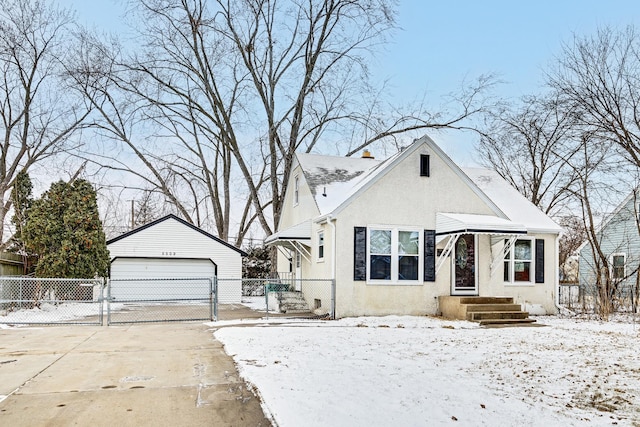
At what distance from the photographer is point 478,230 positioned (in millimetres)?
14039

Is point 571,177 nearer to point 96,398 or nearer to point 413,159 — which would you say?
point 413,159

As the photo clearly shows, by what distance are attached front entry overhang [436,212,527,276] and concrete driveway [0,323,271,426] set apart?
7178 mm

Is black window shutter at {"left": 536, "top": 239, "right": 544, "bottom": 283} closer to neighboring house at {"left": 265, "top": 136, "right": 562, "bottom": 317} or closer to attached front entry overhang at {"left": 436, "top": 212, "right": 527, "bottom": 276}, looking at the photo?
neighboring house at {"left": 265, "top": 136, "right": 562, "bottom": 317}

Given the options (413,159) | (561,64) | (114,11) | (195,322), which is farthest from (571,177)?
(114,11)

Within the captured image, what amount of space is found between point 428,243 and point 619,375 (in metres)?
8.05

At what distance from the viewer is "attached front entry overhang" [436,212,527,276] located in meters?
14.1


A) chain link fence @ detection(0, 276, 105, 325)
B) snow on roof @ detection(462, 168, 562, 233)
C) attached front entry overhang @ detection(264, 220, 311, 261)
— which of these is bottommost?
chain link fence @ detection(0, 276, 105, 325)

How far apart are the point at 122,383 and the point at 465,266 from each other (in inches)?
437

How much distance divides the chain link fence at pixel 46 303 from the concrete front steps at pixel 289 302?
204 inches

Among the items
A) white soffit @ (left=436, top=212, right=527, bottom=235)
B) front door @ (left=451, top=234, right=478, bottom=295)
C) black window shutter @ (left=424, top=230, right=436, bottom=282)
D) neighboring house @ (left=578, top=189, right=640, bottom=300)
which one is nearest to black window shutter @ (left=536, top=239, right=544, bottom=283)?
white soffit @ (left=436, top=212, right=527, bottom=235)

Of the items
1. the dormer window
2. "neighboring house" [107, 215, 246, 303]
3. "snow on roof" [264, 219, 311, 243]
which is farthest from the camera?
"neighboring house" [107, 215, 246, 303]

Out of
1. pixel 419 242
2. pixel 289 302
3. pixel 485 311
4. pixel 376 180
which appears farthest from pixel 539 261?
pixel 289 302

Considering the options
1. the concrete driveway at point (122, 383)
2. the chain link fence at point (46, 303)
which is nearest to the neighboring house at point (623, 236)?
the chain link fence at point (46, 303)

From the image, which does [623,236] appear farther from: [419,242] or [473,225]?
[419,242]
